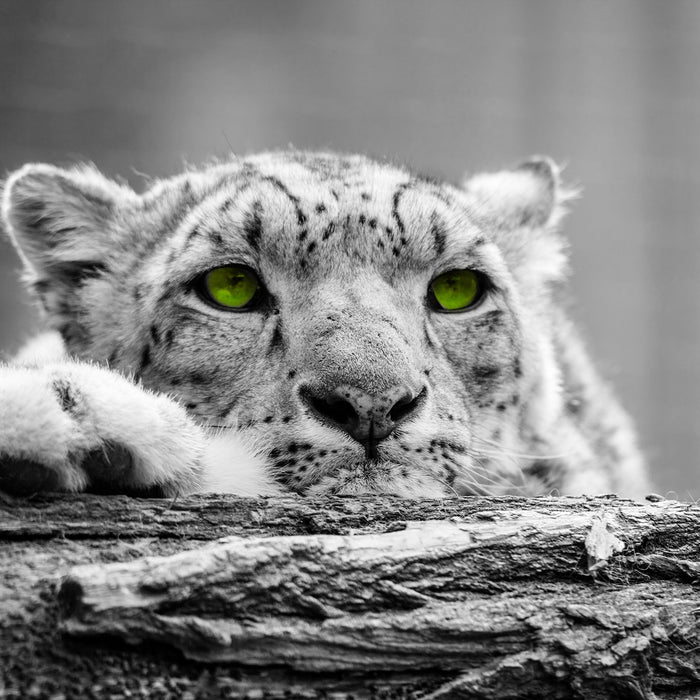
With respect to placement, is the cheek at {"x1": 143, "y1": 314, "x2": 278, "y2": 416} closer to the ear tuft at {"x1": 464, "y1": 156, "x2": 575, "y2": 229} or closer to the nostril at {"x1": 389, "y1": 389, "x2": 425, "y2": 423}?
the nostril at {"x1": 389, "y1": 389, "x2": 425, "y2": 423}

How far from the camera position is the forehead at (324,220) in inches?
147

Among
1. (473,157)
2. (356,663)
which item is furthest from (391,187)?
(473,157)

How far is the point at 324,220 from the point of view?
380 cm

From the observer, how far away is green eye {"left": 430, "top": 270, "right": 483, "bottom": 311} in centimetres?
395

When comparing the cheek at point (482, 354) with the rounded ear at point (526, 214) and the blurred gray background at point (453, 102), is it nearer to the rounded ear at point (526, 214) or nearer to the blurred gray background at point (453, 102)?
the rounded ear at point (526, 214)

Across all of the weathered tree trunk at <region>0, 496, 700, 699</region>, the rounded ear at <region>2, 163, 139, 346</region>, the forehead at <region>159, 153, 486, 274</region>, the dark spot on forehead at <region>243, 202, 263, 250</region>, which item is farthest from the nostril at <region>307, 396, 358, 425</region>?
the rounded ear at <region>2, 163, 139, 346</region>

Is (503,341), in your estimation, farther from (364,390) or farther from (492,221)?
(364,390)

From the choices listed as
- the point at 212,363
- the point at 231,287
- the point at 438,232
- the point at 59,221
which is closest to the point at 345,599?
the point at 212,363

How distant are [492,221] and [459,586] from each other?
2742 millimetres

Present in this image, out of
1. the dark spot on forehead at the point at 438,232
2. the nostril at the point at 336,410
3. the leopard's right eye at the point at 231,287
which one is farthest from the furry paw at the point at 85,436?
the dark spot on forehead at the point at 438,232

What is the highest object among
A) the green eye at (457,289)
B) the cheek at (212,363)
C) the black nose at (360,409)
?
the green eye at (457,289)

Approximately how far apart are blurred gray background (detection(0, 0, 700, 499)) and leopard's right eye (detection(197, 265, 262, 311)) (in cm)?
657

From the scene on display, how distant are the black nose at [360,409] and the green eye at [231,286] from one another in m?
0.75

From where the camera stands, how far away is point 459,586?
2420mm
